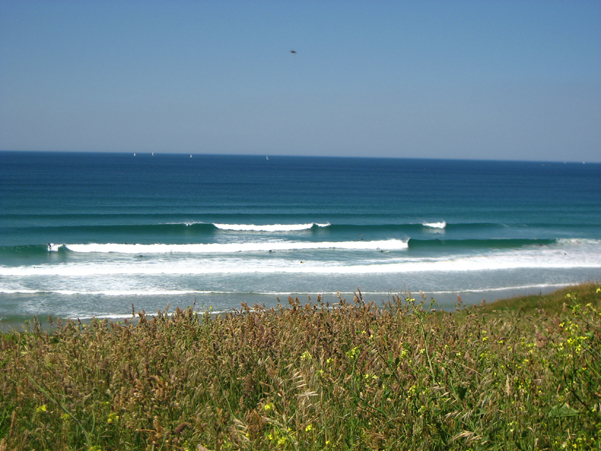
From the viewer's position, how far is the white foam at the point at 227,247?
2691 centimetres

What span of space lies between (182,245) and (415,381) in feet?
88.1

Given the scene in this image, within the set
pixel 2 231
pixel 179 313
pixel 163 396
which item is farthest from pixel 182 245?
pixel 163 396

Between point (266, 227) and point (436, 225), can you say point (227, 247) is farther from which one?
point (436, 225)

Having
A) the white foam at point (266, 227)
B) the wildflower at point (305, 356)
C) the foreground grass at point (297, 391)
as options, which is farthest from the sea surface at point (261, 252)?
the wildflower at point (305, 356)

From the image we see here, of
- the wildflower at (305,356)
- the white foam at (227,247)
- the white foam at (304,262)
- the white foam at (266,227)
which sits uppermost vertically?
the wildflower at (305,356)

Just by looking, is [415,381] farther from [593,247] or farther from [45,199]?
[45,199]

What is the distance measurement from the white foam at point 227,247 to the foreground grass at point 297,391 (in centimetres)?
2375

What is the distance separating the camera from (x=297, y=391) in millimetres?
2883

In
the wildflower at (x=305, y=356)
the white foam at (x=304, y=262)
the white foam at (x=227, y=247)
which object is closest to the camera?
the wildflower at (x=305, y=356)

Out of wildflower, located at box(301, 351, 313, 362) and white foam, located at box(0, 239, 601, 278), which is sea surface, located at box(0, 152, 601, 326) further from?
wildflower, located at box(301, 351, 313, 362)

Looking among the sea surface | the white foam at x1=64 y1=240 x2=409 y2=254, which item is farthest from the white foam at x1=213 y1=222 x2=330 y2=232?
the white foam at x1=64 y1=240 x2=409 y2=254

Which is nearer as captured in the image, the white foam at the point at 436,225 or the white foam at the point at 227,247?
the white foam at the point at 227,247

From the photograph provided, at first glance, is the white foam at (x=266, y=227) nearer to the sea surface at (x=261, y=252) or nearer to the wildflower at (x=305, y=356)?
the sea surface at (x=261, y=252)

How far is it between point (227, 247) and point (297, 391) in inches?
1013
